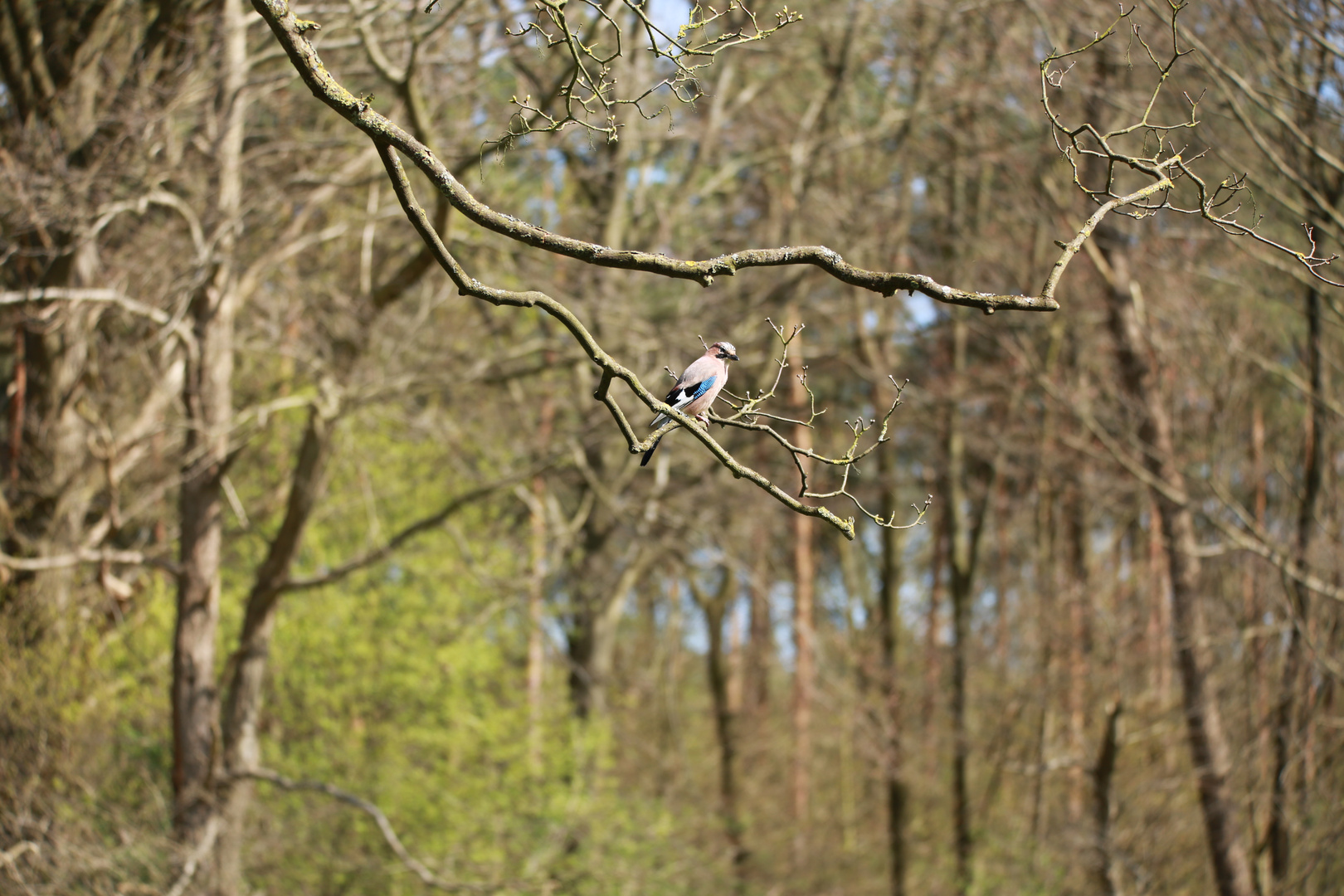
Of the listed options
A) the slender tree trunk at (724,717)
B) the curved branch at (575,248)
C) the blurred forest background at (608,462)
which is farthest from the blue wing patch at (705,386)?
the slender tree trunk at (724,717)

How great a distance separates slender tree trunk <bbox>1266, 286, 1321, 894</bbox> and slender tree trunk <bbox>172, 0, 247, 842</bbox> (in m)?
7.88

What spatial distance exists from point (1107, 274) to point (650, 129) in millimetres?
5036

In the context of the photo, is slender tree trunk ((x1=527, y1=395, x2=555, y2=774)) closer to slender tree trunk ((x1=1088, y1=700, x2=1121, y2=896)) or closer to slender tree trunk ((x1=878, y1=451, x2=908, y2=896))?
slender tree trunk ((x1=878, y1=451, x2=908, y2=896))

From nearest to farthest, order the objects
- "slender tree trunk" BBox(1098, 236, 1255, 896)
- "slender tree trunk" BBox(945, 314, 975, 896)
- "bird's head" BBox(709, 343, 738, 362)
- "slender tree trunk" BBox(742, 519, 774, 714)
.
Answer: "bird's head" BBox(709, 343, 738, 362) → "slender tree trunk" BBox(1098, 236, 1255, 896) → "slender tree trunk" BBox(945, 314, 975, 896) → "slender tree trunk" BBox(742, 519, 774, 714)

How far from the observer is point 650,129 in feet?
40.5

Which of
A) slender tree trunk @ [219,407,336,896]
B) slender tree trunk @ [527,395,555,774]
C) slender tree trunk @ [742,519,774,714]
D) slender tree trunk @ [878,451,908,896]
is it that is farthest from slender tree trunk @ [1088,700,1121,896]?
slender tree trunk @ [219,407,336,896]

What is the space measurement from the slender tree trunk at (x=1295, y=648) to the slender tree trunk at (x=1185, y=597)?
1.91 ft

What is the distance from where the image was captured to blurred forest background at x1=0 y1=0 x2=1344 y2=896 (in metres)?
8.00

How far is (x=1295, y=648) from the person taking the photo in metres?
8.73

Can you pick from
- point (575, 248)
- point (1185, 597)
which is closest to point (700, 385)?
point (575, 248)

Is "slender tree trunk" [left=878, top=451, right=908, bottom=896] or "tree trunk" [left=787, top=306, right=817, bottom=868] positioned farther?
"tree trunk" [left=787, top=306, right=817, bottom=868]

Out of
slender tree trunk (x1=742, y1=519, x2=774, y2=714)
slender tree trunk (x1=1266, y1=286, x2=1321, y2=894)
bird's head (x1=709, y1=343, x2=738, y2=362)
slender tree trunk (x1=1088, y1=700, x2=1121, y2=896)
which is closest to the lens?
bird's head (x1=709, y1=343, x2=738, y2=362)

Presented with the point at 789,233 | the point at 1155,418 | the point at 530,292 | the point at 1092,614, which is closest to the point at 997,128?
the point at 789,233

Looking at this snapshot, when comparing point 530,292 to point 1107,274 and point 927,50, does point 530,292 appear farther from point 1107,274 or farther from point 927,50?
point 927,50
